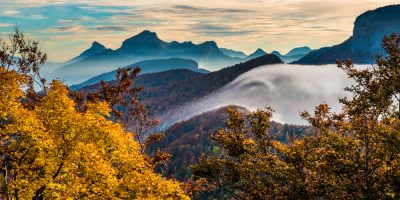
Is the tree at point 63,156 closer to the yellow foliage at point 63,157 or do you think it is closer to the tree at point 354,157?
the yellow foliage at point 63,157

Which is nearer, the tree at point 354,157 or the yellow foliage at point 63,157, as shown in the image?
the tree at point 354,157

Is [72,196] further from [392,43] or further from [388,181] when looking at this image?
[392,43]

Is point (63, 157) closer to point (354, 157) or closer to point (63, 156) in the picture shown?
point (63, 156)

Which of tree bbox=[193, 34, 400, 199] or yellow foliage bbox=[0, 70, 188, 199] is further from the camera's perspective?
yellow foliage bbox=[0, 70, 188, 199]

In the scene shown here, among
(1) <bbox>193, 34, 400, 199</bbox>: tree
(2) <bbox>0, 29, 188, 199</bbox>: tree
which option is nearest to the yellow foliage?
(2) <bbox>0, 29, 188, 199</bbox>: tree

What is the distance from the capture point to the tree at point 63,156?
28344 mm

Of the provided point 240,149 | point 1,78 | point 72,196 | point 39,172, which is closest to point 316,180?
point 240,149

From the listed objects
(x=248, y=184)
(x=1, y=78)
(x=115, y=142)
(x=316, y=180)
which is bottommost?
(x=248, y=184)

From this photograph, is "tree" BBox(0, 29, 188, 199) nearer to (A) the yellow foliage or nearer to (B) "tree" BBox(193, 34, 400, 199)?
(A) the yellow foliage

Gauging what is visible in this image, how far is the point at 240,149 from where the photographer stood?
40.9m

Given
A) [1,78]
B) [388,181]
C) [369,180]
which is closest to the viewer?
[388,181]

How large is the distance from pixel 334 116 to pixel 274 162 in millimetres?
16487

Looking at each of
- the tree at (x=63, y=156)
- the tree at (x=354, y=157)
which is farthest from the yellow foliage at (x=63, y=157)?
the tree at (x=354, y=157)

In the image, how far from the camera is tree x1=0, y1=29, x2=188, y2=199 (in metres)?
28.3
